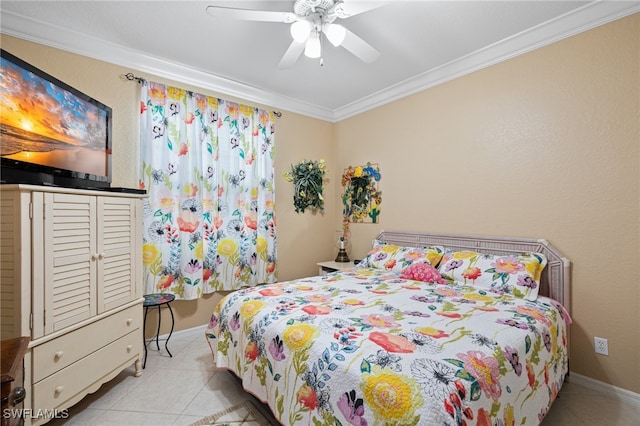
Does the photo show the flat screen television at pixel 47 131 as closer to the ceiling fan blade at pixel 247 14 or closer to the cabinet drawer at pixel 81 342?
the cabinet drawer at pixel 81 342

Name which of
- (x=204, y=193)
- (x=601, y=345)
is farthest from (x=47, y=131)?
(x=601, y=345)

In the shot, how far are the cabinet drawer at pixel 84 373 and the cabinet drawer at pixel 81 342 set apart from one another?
37 mm

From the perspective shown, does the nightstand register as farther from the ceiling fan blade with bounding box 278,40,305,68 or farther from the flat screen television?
the flat screen television

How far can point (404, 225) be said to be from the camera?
349cm

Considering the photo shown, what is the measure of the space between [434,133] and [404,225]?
1.08 meters

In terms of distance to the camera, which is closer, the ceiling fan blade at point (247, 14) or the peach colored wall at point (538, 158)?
the ceiling fan blade at point (247, 14)

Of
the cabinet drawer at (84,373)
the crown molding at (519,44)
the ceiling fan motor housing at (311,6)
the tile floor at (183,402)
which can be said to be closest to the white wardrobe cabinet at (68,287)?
the cabinet drawer at (84,373)

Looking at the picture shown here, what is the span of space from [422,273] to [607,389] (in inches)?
57.1

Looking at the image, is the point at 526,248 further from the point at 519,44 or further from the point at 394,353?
the point at 394,353

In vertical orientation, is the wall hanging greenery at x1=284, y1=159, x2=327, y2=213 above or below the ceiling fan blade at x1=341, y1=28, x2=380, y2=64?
below

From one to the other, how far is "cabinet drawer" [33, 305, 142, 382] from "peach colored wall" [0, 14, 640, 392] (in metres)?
0.88

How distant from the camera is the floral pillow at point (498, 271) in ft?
7.22

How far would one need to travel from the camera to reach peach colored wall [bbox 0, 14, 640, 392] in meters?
2.06

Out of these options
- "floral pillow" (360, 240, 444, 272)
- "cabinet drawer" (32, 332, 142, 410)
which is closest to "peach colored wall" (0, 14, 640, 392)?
"floral pillow" (360, 240, 444, 272)
